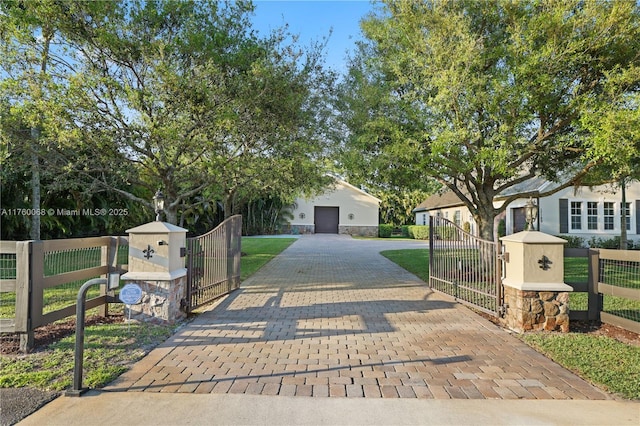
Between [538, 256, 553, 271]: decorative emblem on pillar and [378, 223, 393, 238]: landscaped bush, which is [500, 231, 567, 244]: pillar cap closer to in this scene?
[538, 256, 553, 271]: decorative emblem on pillar

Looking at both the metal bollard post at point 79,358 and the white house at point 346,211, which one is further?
the white house at point 346,211

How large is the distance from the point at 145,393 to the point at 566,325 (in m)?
5.64

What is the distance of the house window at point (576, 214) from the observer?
20255 millimetres

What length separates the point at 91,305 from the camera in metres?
5.84

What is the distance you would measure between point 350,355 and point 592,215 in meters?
20.7

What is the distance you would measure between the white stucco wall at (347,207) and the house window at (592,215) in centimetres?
1922

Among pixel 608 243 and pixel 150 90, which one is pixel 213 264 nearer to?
pixel 150 90

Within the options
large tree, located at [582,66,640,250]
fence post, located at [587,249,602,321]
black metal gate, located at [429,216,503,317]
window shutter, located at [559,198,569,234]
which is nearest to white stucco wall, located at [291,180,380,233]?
window shutter, located at [559,198,569,234]

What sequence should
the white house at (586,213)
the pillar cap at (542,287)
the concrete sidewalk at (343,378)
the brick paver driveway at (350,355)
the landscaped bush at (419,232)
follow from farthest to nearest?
the landscaped bush at (419,232)
the white house at (586,213)
the pillar cap at (542,287)
the brick paver driveway at (350,355)
the concrete sidewalk at (343,378)

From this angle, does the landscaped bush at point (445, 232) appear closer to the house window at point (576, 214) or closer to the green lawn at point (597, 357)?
the green lawn at point (597, 357)

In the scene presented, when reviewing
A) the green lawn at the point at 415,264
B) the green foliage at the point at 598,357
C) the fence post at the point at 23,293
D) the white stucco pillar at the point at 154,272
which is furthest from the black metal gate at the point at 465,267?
the fence post at the point at 23,293

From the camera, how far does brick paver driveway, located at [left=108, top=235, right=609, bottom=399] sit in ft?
12.6

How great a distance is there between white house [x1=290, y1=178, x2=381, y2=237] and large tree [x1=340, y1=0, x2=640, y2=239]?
27523mm

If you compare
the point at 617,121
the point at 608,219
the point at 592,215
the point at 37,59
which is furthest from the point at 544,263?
the point at 608,219
